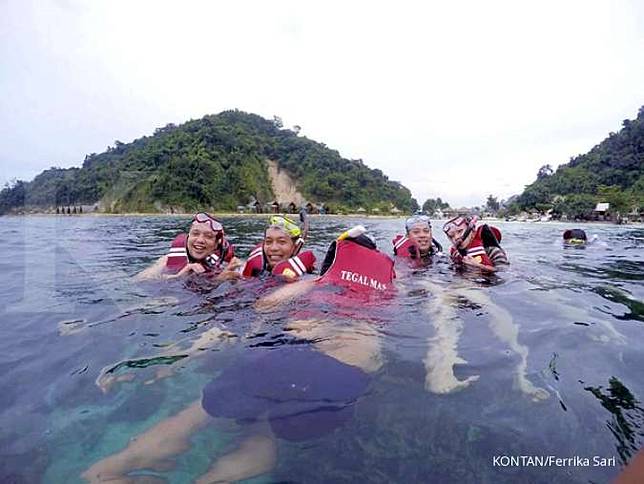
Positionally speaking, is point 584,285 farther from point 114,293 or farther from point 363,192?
point 363,192

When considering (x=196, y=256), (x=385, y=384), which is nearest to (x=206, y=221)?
(x=196, y=256)

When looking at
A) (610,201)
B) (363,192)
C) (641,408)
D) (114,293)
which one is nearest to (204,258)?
(114,293)

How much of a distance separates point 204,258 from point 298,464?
17.3 ft

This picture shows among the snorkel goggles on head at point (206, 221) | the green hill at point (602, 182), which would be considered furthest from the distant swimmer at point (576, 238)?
the green hill at point (602, 182)

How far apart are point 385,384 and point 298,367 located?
0.62m

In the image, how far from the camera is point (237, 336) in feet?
12.0

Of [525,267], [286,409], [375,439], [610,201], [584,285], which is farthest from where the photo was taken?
[610,201]

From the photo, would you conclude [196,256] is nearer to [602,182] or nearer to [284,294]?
[284,294]

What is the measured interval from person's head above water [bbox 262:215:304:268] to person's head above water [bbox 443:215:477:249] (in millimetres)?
3817

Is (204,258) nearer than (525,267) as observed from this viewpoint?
Yes

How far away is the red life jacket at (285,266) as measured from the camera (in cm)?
560

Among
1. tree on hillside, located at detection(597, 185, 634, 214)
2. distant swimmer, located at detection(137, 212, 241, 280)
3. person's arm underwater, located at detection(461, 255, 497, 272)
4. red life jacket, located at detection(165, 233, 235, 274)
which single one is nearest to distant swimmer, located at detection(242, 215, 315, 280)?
distant swimmer, located at detection(137, 212, 241, 280)

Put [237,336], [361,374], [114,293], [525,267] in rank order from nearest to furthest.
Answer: [361,374], [237,336], [114,293], [525,267]

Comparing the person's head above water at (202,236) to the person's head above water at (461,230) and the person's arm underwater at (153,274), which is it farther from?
the person's head above water at (461,230)
